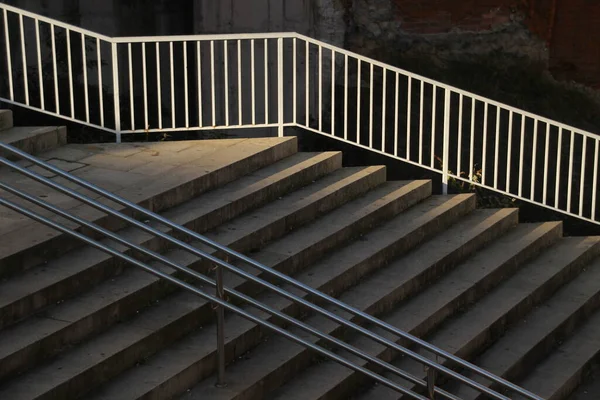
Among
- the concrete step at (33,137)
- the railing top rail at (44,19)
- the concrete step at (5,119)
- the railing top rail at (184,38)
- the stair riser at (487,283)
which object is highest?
the railing top rail at (44,19)

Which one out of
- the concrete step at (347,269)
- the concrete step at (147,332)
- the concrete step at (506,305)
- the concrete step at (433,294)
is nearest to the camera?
the concrete step at (147,332)

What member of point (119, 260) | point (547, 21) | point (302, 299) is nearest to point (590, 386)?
point (302, 299)

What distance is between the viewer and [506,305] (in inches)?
309

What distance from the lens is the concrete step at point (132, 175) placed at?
6555 mm

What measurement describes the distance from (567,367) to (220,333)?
287cm

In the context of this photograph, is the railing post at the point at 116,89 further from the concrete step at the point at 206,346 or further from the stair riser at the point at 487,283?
the stair riser at the point at 487,283

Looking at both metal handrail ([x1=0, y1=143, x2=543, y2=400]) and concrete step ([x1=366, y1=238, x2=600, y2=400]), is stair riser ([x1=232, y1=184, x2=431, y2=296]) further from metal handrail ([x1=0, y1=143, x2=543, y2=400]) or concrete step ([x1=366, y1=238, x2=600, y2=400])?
metal handrail ([x1=0, y1=143, x2=543, y2=400])

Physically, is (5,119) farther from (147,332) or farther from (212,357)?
(212,357)

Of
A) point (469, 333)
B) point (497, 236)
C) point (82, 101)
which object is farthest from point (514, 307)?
point (82, 101)

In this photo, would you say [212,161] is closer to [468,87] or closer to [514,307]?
[514,307]

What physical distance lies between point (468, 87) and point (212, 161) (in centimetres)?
328

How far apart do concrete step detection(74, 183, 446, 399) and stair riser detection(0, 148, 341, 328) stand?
1.35ft

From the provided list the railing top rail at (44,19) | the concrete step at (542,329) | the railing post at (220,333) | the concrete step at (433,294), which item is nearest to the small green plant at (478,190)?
the concrete step at (433,294)

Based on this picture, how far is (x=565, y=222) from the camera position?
33.7 ft
